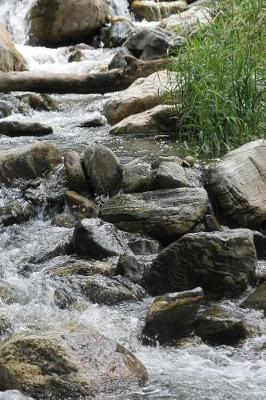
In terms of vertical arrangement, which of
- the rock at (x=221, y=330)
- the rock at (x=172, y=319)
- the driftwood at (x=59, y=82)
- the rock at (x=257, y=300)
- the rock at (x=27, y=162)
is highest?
the driftwood at (x=59, y=82)

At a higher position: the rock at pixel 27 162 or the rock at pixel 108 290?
the rock at pixel 27 162


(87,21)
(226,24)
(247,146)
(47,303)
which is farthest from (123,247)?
(87,21)

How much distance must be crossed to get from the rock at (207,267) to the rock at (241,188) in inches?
37.1

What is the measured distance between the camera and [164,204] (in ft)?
18.3

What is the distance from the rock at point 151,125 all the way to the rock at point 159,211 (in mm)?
2560

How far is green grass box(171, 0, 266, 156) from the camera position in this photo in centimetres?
687

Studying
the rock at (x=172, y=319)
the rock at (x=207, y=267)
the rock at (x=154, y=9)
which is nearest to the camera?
the rock at (x=172, y=319)

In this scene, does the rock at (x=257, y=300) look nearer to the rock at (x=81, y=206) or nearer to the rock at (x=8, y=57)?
the rock at (x=81, y=206)

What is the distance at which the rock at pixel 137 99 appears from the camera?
896 centimetres

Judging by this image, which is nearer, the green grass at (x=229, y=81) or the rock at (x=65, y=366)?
the rock at (x=65, y=366)

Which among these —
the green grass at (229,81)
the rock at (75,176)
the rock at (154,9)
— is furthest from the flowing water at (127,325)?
the rock at (154,9)

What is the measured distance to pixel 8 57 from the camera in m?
13.1

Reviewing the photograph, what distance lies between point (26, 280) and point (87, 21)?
515 inches

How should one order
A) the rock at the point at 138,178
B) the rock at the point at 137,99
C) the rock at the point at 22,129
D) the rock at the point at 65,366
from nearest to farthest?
1. the rock at the point at 65,366
2. the rock at the point at 138,178
3. the rock at the point at 22,129
4. the rock at the point at 137,99
